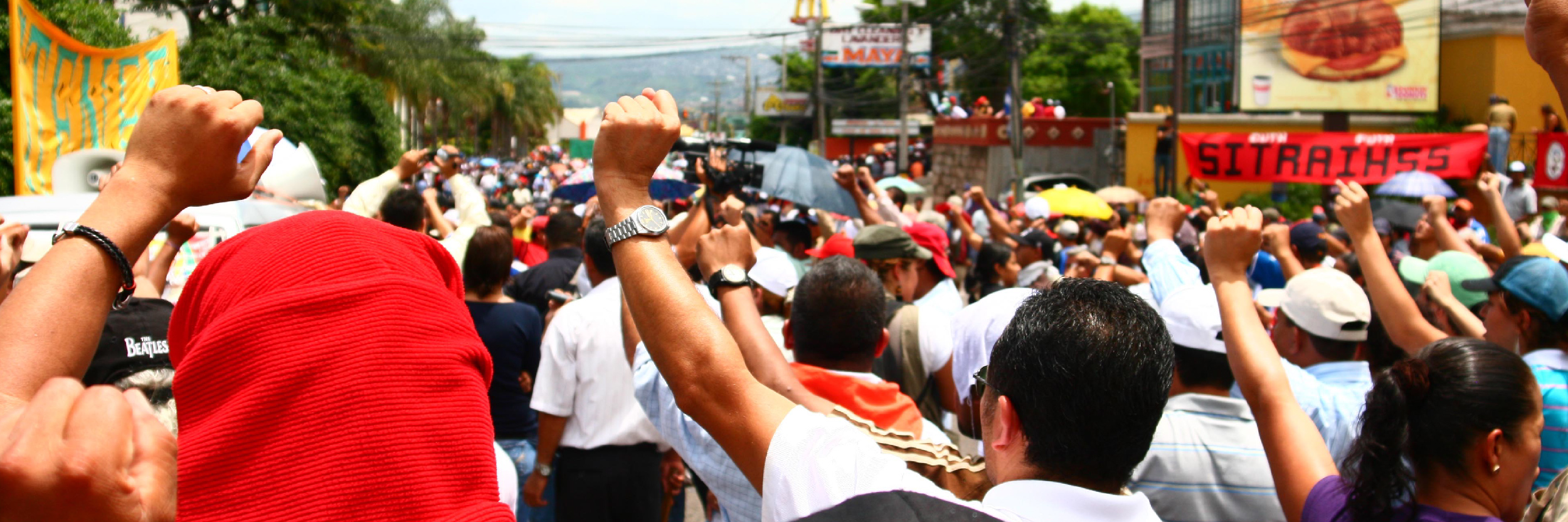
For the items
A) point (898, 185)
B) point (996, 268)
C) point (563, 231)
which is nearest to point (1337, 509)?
point (996, 268)

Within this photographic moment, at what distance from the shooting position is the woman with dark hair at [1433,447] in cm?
209

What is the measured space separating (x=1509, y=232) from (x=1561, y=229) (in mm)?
4410

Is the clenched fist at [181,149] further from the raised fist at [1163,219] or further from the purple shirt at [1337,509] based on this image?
the raised fist at [1163,219]

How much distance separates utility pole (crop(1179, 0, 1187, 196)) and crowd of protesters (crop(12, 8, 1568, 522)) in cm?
1651

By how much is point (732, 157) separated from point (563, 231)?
252cm

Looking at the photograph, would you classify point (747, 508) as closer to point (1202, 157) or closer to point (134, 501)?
point (134, 501)

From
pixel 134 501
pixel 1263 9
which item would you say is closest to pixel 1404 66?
pixel 1263 9

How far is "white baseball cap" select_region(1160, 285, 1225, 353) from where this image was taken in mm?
2975

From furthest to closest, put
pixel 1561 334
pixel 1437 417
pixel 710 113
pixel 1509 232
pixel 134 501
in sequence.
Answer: pixel 710 113, pixel 1509 232, pixel 1561 334, pixel 1437 417, pixel 134 501

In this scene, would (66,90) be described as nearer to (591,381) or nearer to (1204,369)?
(591,381)

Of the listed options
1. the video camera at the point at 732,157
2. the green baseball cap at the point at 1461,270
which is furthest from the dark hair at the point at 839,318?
the video camera at the point at 732,157

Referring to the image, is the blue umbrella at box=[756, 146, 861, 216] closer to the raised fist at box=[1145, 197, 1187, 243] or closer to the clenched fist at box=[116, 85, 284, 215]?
the raised fist at box=[1145, 197, 1187, 243]

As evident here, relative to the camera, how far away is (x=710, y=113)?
128m

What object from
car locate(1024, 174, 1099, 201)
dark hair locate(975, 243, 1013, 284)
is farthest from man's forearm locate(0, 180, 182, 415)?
car locate(1024, 174, 1099, 201)
